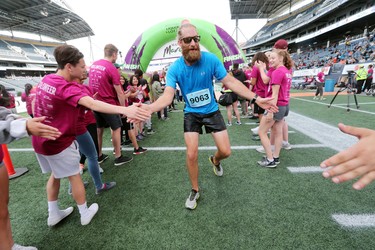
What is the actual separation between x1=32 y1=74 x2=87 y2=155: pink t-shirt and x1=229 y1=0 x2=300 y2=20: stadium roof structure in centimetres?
4443

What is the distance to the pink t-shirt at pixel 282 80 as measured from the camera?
120 inches

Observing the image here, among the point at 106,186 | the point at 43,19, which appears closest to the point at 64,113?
the point at 106,186

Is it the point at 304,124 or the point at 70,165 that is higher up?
the point at 70,165

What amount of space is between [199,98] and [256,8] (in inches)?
1986

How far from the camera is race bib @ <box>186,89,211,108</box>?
2515 millimetres

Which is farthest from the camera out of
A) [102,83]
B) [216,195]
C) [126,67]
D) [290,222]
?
[126,67]

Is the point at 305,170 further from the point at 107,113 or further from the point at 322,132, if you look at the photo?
the point at 107,113

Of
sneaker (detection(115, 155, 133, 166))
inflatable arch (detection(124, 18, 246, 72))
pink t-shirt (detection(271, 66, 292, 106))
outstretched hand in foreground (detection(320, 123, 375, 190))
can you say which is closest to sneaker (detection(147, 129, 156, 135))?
sneaker (detection(115, 155, 133, 166))

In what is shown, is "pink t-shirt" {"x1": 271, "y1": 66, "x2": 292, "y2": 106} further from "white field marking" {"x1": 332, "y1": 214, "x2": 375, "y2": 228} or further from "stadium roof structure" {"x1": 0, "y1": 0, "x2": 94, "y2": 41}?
"stadium roof structure" {"x1": 0, "y1": 0, "x2": 94, "y2": 41}

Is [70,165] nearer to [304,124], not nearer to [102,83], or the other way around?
[102,83]

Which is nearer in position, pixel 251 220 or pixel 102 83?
pixel 251 220

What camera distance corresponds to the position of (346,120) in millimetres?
6145

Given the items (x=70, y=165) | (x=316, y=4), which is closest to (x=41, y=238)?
(x=70, y=165)

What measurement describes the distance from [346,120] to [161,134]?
5.80 meters
